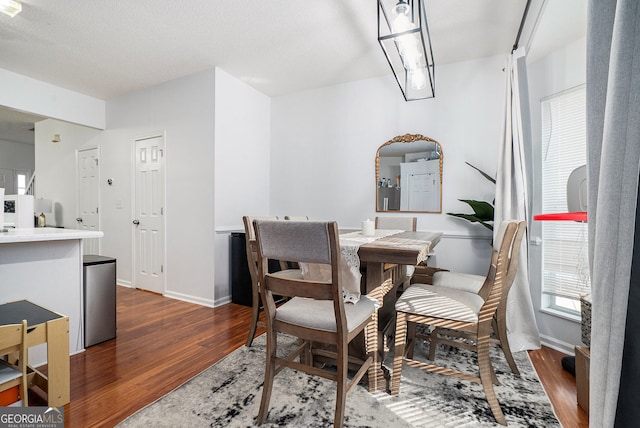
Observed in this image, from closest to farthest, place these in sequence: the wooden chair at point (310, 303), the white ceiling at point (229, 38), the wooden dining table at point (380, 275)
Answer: the wooden chair at point (310, 303), the wooden dining table at point (380, 275), the white ceiling at point (229, 38)

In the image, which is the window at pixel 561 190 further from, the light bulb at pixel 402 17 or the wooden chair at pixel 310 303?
the wooden chair at pixel 310 303

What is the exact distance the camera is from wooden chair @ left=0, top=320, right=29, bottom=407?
1376mm

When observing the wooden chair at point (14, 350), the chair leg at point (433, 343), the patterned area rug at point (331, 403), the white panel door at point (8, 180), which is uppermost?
the white panel door at point (8, 180)

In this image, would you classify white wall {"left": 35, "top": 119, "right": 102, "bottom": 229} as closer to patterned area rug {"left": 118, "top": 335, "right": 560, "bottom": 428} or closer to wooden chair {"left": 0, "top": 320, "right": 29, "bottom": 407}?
wooden chair {"left": 0, "top": 320, "right": 29, "bottom": 407}

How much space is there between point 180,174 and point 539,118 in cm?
383

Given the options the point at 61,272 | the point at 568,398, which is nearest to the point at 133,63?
the point at 61,272

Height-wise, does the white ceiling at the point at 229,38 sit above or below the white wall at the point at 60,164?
above

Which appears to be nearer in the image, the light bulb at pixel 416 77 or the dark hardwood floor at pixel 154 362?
the dark hardwood floor at pixel 154 362

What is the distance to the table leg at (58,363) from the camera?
1.57 m

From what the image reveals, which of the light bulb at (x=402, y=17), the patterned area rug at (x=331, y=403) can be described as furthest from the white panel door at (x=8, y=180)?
the light bulb at (x=402, y=17)

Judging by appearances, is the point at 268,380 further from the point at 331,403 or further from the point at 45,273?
the point at 45,273

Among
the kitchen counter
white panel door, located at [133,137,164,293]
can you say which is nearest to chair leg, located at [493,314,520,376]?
the kitchen counter

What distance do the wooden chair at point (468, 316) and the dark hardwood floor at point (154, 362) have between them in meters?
0.45

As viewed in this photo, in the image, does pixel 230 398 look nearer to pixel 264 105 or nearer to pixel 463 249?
pixel 463 249
